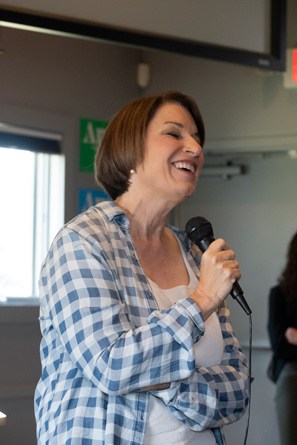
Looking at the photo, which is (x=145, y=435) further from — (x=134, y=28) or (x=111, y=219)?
(x=134, y=28)

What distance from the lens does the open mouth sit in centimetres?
194

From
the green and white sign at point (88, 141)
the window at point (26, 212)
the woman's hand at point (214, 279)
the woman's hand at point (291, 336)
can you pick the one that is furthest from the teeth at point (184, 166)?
the green and white sign at point (88, 141)

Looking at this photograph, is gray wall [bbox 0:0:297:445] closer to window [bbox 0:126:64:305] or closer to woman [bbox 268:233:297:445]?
window [bbox 0:126:64:305]

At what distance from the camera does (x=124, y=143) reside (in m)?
1.98

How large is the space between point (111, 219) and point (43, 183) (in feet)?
10.4

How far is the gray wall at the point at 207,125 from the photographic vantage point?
4.72m

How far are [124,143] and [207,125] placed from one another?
3.34 meters

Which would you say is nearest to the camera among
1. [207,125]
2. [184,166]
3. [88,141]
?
[184,166]

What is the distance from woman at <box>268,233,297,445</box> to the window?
1363mm

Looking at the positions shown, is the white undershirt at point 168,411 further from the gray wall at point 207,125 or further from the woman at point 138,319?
the gray wall at point 207,125

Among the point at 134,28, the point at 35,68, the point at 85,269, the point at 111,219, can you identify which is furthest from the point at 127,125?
the point at 35,68

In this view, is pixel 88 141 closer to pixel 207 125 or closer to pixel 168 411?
pixel 207 125

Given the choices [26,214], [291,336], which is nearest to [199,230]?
[291,336]

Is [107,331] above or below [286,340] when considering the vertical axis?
above
